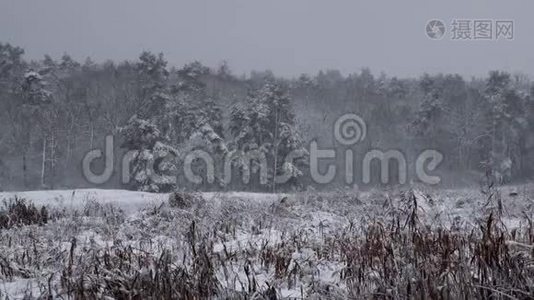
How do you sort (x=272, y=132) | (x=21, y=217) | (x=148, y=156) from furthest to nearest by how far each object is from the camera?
(x=272, y=132) < (x=148, y=156) < (x=21, y=217)

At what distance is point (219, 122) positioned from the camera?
47.4 meters

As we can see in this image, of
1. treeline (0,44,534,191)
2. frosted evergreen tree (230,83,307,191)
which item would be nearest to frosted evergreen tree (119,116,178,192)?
treeline (0,44,534,191)

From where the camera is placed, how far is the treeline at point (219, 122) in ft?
142

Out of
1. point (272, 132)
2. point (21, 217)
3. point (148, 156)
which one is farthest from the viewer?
point (272, 132)

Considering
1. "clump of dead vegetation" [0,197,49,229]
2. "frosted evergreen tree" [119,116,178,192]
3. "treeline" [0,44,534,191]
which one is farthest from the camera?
"treeline" [0,44,534,191]

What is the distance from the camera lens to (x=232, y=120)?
45969 millimetres

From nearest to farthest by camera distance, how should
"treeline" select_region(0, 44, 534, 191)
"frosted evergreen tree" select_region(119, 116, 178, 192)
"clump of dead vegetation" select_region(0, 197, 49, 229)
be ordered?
"clump of dead vegetation" select_region(0, 197, 49, 229) < "frosted evergreen tree" select_region(119, 116, 178, 192) < "treeline" select_region(0, 44, 534, 191)

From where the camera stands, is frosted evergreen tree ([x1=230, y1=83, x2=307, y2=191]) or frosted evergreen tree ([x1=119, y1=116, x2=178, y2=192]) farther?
frosted evergreen tree ([x1=230, y1=83, x2=307, y2=191])

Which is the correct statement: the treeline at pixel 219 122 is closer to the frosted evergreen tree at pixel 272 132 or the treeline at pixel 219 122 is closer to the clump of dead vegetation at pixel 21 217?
the frosted evergreen tree at pixel 272 132

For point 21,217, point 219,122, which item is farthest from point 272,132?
point 21,217

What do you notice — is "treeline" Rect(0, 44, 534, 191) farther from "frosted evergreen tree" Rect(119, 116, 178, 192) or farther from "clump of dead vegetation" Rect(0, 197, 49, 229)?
"clump of dead vegetation" Rect(0, 197, 49, 229)

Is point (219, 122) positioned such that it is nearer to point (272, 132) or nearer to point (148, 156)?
point (272, 132)

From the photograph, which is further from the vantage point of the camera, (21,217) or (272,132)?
(272,132)

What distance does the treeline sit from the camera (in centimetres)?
4328
